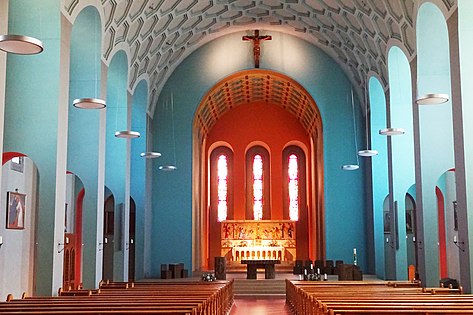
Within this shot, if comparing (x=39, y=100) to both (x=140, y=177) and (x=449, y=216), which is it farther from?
(x=449, y=216)

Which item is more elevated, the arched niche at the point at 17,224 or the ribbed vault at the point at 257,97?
the ribbed vault at the point at 257,97

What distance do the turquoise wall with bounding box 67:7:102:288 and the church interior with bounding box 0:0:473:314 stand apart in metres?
0.04

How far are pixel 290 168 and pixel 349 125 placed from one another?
784 centimetres

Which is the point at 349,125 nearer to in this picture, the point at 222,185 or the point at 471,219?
the point at 222,185

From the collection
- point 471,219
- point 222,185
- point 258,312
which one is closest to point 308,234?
point 222,185

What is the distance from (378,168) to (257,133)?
9.29 meters

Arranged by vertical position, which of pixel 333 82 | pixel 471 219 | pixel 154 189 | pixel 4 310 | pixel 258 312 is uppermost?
pixel 333 82

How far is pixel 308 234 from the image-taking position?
30484 millimetres

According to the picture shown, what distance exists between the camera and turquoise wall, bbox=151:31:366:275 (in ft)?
78.2

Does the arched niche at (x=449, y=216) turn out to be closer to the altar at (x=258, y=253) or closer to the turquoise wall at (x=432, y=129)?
the turquoise wall at (x=432, y=129)

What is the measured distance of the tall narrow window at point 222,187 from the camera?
3107 cm

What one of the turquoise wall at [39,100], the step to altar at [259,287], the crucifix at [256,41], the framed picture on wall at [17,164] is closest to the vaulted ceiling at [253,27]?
the crucifix at [256,41]

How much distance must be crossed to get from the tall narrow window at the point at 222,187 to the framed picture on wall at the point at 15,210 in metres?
15.3

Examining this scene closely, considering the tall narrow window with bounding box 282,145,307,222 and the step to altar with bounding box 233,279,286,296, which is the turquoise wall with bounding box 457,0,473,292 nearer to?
the step to altar with bounding box 233,279,286,296
